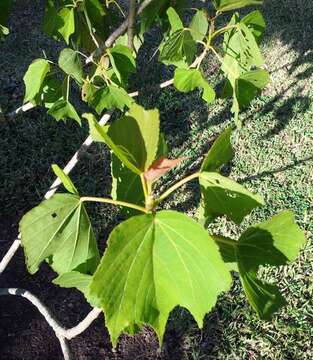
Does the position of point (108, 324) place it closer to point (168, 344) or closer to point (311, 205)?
point (168, 344)

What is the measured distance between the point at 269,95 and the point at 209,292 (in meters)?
2.77

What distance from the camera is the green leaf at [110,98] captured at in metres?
1.46

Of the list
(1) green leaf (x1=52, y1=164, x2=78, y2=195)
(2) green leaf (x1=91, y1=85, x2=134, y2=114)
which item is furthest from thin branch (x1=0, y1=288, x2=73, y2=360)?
(1) green leaf (x1=52, y1=164, x2=78, y2=195)

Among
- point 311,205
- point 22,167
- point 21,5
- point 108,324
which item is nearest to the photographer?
point 108,324

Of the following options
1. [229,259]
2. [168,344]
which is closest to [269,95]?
[168,344]

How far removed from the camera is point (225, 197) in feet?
2.88

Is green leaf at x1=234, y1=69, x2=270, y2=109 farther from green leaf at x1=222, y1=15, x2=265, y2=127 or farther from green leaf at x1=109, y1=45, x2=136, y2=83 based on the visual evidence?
green leaf at x1=109, y1=45, x2=136, y2=83

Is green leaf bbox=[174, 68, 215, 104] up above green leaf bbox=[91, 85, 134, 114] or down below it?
above

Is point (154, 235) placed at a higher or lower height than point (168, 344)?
higher

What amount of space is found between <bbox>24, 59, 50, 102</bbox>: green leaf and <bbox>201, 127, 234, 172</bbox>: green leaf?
0.74m

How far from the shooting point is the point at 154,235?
0.80 metres

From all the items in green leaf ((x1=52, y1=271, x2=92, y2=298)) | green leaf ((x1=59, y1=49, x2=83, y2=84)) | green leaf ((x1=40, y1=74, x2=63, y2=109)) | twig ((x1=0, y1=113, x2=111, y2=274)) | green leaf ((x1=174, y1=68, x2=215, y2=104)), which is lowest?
twig ((x1=0, y1=113, x2=111, y2=274))

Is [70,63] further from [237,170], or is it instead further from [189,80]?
[237,170]

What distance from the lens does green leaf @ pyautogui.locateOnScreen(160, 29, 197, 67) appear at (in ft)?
4.58
